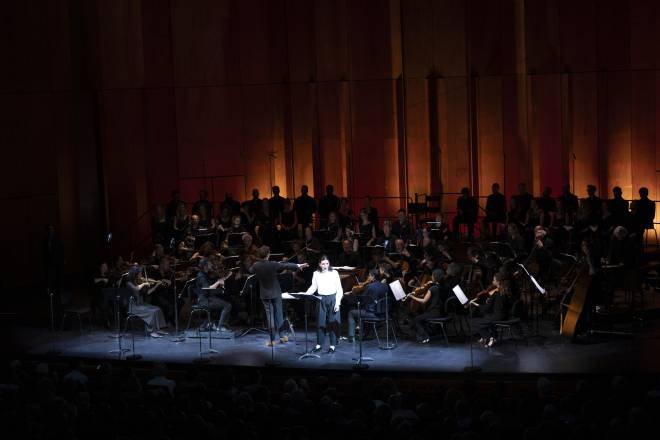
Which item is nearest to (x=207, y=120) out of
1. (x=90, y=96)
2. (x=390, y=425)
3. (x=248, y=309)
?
(x=90, y=96)

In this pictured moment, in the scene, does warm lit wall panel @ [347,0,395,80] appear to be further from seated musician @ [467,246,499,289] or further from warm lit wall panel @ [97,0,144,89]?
seated musician @ [467,246,499,289]

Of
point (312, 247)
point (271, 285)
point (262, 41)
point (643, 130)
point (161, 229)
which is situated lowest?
point (271, 285)

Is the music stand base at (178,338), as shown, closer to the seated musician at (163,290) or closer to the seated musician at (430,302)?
the seated musician at (163,290)

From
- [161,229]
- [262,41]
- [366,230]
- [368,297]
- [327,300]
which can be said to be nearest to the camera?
[327,300]

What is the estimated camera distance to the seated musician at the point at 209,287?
13906 millimetres

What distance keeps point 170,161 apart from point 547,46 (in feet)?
26.2

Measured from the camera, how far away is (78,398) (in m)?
8.95

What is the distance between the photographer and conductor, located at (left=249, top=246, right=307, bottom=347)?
1307 centimetres

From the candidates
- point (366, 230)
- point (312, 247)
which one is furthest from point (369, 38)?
point (312, 247)

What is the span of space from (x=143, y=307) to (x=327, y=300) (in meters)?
3.06

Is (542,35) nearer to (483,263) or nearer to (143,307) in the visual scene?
(483,263)

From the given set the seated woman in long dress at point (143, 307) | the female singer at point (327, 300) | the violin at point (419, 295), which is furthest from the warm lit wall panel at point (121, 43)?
the violin at point (419, 295)

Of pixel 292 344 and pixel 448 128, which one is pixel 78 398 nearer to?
pixel 292 344

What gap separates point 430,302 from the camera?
13.2 m
